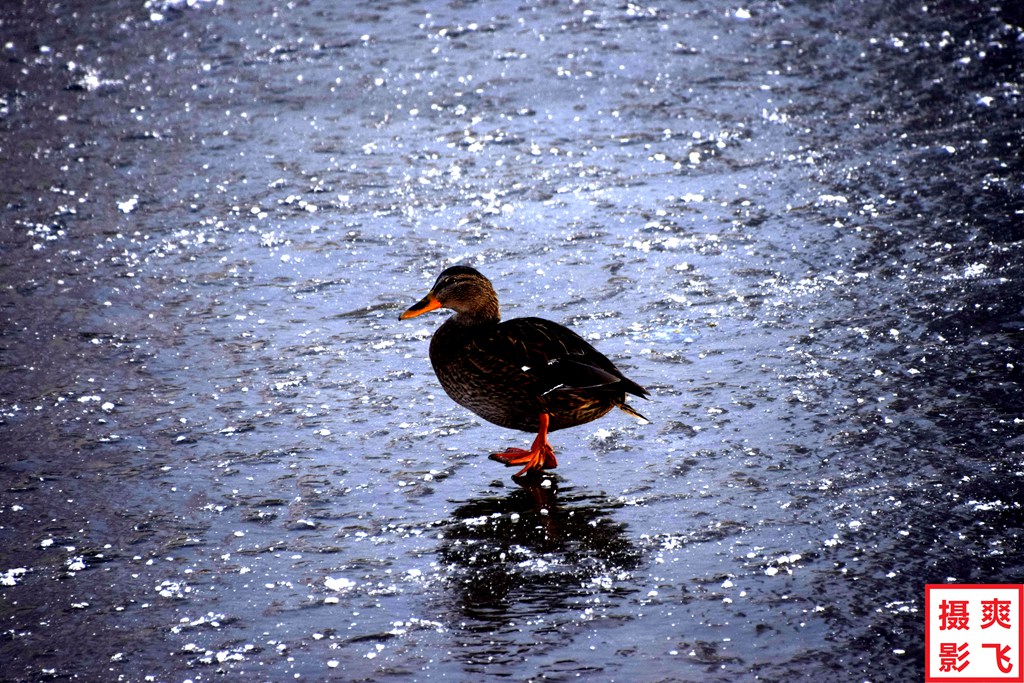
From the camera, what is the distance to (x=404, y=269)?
6.31m

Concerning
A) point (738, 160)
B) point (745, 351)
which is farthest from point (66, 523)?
point (738, 160)

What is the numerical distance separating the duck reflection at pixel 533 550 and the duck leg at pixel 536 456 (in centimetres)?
6

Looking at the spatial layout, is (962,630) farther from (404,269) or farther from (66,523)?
(404,269)

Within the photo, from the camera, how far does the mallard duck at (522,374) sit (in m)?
4.49

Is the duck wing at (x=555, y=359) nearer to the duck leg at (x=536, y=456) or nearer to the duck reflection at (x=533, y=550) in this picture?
the duck leg at (x=536, y=456)

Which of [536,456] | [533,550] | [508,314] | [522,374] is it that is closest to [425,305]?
[522,374]

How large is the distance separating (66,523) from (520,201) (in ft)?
11.6
